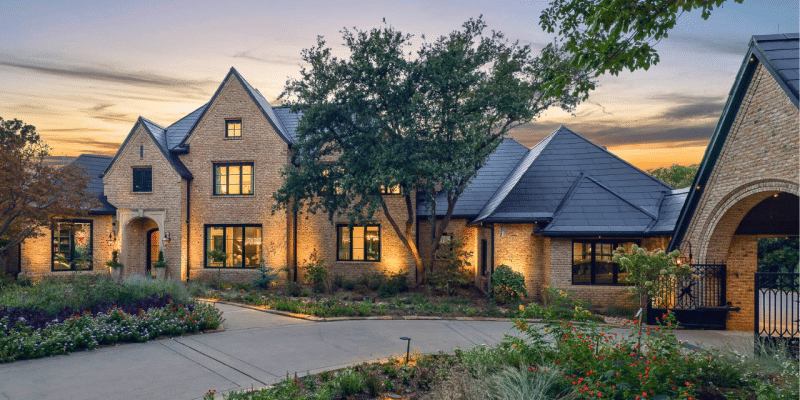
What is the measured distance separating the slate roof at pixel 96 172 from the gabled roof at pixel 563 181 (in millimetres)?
16624

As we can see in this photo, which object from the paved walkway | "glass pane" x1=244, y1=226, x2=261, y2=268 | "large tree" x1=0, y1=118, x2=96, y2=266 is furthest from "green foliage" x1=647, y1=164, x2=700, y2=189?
"large tree" x1=0, y1=118, x2=96, y2=266

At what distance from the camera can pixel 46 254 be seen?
64.3ft

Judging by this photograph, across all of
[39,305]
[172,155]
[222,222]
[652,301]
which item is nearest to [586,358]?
[652,301]

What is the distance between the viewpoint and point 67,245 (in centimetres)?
2008

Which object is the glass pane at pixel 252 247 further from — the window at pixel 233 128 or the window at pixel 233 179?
the window at pixel 233 128

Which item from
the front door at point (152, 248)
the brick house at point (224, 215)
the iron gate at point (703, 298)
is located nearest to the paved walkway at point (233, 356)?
the iron gate at point (703, 298)

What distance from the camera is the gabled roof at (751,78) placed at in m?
7.54

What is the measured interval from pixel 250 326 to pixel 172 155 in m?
12.5

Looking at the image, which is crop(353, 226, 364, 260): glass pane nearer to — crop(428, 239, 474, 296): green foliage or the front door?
crop(428, 239, 474, 296): green foliage

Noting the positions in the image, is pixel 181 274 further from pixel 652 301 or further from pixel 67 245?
pixel 652 301

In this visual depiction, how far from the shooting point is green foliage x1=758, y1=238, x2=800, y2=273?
2208 cm

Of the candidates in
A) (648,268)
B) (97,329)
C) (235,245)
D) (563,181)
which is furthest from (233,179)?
(648,268)

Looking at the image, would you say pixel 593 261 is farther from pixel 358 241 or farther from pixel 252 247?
pixel 252 247

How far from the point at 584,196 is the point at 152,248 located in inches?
770
